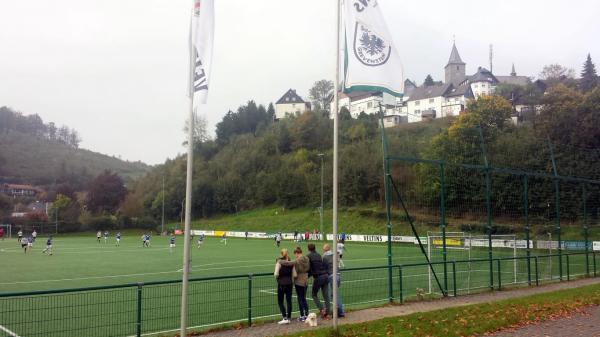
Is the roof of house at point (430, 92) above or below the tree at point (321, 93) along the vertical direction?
below

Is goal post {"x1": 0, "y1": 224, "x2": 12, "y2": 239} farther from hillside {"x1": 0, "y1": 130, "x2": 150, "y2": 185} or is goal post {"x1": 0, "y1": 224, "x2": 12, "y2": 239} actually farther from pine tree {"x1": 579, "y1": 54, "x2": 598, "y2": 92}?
pine tree {"x1": 579, "y1": 54, "x2": 598, "y2": 92}

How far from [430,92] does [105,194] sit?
250 feet

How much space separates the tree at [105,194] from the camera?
10844 centimetres

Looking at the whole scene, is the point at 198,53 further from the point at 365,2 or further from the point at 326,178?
the point at 326,178

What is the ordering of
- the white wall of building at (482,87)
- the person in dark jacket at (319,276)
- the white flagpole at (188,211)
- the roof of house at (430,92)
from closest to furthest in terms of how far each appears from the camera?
the white flagpole at (188,211) → the person in dark jacket at (319,276) → the roof of house at (430,92) → the white wall of building at (482,87)

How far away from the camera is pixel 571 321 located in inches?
460

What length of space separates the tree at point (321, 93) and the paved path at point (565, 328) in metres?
140

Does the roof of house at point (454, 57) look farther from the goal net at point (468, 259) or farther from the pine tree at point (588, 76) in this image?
the goal net at point (468, 259)

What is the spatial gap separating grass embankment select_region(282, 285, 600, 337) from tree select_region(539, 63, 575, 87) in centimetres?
9018

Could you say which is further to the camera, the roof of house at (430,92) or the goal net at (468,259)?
the roof of house at (430,92)

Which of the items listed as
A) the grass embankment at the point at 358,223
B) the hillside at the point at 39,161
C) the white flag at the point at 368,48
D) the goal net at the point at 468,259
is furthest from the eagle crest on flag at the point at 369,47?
the hillside at the point at 39,161

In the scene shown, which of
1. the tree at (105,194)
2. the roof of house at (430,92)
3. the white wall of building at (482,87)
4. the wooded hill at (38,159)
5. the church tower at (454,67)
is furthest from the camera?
the wooded hill at (38,159)

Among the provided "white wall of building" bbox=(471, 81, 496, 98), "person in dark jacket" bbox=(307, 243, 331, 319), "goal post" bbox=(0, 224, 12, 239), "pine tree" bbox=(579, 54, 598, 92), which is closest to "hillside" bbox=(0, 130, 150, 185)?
"goal post" bbox=(0, 224, 12, 239)

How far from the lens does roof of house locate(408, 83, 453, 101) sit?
11869cm
